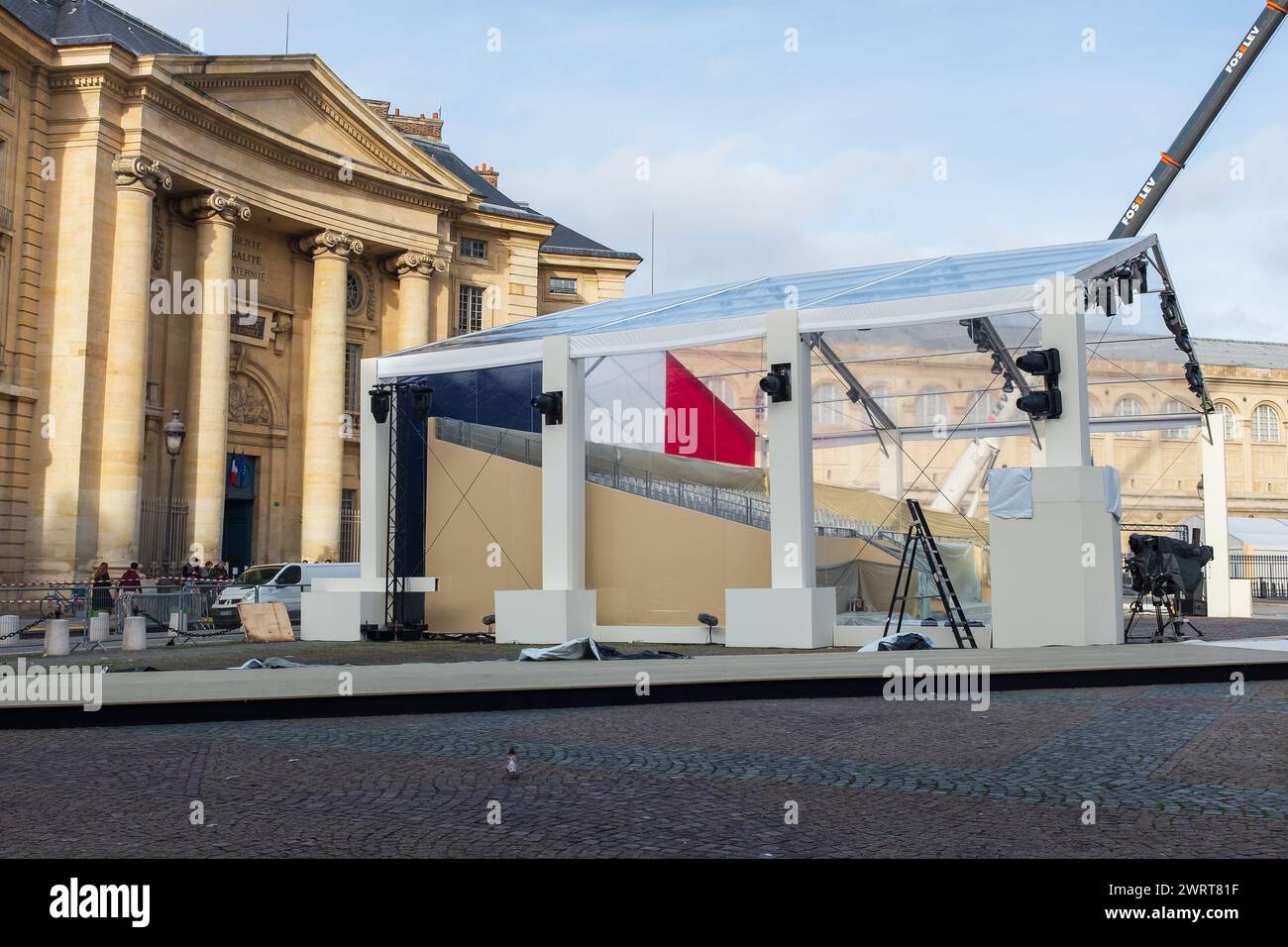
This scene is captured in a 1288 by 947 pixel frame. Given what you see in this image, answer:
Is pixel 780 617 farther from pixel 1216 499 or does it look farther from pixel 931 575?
pixel 1216 499

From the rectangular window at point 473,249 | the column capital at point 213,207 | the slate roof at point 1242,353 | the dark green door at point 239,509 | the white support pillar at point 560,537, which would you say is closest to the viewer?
the white support pillar at point 560,537

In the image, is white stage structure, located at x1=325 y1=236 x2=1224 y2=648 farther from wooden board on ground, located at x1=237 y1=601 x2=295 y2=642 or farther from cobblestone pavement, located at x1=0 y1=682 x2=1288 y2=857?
cobblestone pavement, located at x1=0 y1=682 x2=1288 y2=857

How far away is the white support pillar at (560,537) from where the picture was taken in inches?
753

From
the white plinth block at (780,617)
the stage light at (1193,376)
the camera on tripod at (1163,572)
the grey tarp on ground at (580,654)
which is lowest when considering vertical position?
the grey tarp on ground at (580,654)

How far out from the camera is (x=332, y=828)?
5816 millimetres

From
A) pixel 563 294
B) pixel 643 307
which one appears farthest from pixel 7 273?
pixel 563 294

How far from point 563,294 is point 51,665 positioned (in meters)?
39.1

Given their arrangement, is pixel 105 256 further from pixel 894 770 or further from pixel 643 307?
pixel 894 770

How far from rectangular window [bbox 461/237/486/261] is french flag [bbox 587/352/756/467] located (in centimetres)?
2978

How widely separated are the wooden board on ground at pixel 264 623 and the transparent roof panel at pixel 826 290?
19.2 feet

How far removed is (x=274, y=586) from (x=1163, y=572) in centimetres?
2019

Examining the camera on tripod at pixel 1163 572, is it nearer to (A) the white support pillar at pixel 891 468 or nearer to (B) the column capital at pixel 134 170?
(A) the white support pillar at pixel 891 468

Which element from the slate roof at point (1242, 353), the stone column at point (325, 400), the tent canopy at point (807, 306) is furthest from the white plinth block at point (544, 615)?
the slate roof at point (1242, 353)

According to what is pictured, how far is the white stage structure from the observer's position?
51.8 ft
